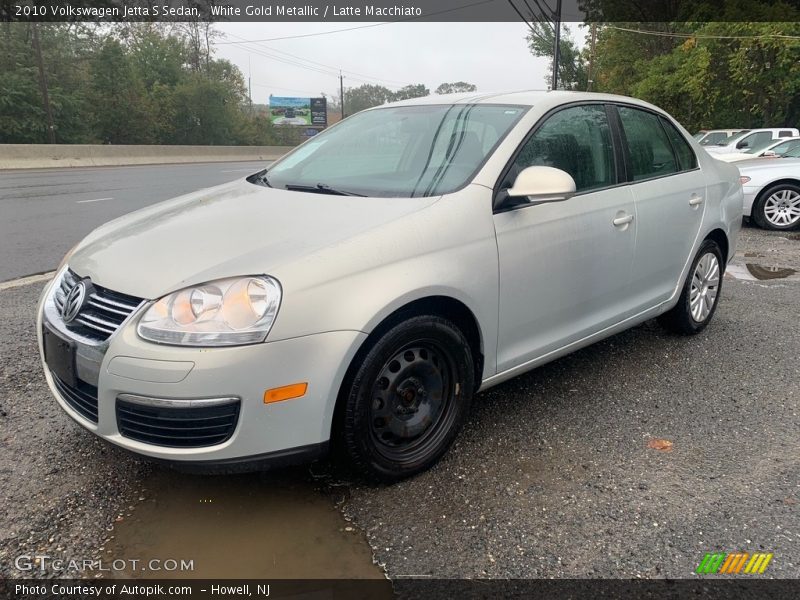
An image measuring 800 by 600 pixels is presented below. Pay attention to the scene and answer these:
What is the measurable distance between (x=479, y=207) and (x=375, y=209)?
→ 47 centimetres

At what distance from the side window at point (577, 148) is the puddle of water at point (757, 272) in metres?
3.70

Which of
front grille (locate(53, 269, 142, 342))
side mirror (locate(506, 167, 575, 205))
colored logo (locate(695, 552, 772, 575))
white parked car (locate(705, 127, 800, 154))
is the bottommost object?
colored logo (locate(695, 552, 772, 575))

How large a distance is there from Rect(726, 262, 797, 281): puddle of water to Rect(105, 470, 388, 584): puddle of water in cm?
558

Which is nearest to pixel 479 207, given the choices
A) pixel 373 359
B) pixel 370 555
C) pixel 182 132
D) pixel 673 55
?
pixel 373 359

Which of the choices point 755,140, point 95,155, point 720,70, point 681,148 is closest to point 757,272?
point 681,148

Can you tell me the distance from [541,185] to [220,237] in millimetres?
1399

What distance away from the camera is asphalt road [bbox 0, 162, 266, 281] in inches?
261

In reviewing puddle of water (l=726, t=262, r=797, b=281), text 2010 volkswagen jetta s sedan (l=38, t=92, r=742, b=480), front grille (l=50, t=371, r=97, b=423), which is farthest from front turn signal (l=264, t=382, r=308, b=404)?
puddle of water (l=726, t=262, r=797, b=281)

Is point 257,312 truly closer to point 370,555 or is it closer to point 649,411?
point 370,555

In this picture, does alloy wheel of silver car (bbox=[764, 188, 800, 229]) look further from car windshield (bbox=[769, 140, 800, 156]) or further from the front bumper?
the front bumper

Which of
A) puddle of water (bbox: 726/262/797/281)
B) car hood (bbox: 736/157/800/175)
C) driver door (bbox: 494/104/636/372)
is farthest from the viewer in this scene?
car hood (bbox: 736/157/800/175)

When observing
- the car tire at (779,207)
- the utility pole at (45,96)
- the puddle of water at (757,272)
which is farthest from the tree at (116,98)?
the puddle of water at (757,272)

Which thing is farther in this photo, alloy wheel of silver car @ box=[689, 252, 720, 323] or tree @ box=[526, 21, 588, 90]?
tree @ box=[526, 21, 588, 90]

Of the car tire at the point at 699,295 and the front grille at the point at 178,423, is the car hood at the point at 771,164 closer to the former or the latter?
the car tire at the point at 699,295
